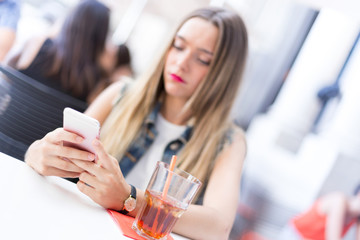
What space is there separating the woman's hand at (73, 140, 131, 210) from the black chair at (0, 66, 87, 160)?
394mm

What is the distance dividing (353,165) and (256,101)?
824 mm

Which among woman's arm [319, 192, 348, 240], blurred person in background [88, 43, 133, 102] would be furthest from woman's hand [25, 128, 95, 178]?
blurred person in background [88, 43, 133, 102]

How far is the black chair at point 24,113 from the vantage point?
1.00 m

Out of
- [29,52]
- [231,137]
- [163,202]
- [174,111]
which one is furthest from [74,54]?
[163,202]

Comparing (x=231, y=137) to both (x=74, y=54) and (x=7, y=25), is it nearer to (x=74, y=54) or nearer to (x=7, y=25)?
(x=74, y=54)

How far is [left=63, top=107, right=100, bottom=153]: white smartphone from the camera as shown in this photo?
59 cm

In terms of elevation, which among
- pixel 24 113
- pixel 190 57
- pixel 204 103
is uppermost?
pixel 190 57

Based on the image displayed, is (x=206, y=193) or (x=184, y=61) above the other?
(x=184, y=61)

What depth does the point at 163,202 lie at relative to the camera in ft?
1.99

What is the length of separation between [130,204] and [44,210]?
0.20 m

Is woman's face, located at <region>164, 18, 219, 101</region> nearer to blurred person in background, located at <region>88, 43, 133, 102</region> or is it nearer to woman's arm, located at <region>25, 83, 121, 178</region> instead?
woman's arm, located at <region>25, 83, 121, 178</region>

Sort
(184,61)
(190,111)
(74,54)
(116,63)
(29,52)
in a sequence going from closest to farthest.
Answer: (184,61) → (190,111) → (29,52) → (74,54) → (116,63)

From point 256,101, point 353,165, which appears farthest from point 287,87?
point 353,165

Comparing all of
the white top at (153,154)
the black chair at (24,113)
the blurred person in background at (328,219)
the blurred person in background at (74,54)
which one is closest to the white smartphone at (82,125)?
the black chair at (24,113)
